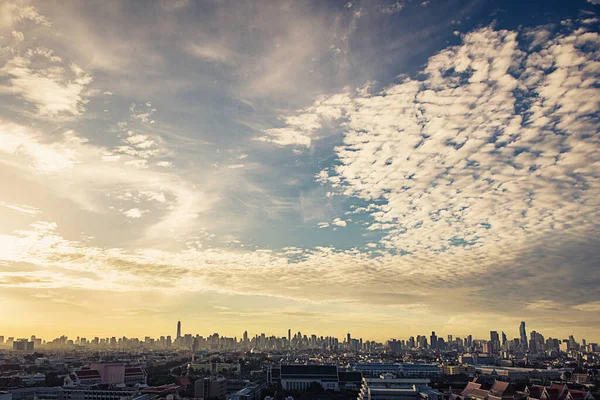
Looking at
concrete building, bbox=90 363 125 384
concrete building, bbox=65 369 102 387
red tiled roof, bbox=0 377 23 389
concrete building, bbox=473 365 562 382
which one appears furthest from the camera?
concrete building, bbox=473 365 562 382

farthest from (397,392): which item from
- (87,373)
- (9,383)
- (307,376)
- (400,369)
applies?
(400,369)

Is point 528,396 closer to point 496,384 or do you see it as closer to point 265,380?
point 496,384

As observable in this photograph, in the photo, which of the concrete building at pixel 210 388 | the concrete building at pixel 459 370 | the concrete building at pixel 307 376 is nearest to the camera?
the concrete building at pixel 210 388

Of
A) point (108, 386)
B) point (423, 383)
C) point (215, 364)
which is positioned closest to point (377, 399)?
point (423, 383)

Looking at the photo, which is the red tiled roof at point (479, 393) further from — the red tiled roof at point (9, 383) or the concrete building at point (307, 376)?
the red tiled roof at point (9, 383)

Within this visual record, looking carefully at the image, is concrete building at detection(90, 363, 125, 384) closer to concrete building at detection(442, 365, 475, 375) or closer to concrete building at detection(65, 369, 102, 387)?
concrete building at detection(65, 369, 102, 387)

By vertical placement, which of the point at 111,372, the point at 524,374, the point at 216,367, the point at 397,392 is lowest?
the point at 524,374

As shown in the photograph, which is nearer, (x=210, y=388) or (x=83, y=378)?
(x=210, y=388)

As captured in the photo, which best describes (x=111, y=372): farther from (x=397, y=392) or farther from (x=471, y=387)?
(x=471, y=387)

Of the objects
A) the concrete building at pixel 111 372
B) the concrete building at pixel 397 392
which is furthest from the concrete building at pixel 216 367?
the concrete building at pixel 397 392

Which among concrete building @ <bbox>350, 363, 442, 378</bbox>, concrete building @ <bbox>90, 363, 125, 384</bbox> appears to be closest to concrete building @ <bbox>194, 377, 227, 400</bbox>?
concrete building @ <bbox>90, 363, 125, 384</bbox>

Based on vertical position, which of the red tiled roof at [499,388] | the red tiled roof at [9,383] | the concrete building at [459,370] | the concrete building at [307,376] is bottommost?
the concrete building at [459,370]
